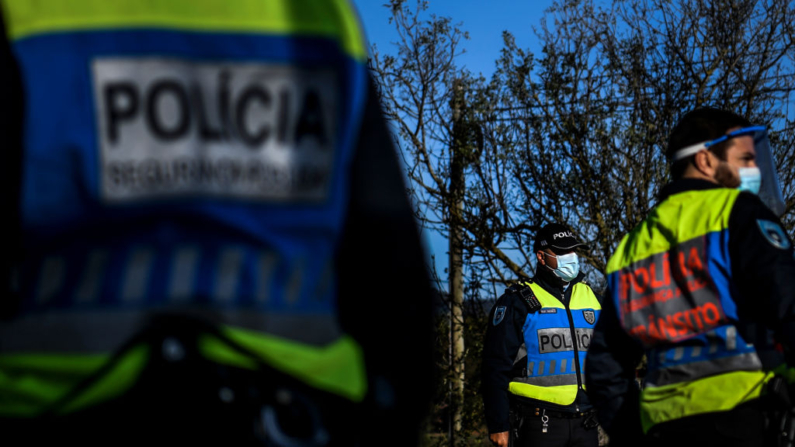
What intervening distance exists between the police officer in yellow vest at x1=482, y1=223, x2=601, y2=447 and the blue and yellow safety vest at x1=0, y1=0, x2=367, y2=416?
4.74 meters

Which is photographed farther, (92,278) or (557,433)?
(557,433)

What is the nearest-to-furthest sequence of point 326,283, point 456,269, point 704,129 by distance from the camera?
point 326,283 < point 704,129 < point 456,269

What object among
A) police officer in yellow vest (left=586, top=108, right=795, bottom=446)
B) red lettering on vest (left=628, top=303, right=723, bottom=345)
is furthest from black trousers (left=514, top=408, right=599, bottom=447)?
red lettering on vest (left=628, top=303, right=723, bottom=345)

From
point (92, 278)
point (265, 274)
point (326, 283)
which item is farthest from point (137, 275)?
point (326, 283)

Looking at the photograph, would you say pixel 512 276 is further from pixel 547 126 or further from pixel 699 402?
pixel 699 402

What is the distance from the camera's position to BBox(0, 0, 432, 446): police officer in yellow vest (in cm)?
109

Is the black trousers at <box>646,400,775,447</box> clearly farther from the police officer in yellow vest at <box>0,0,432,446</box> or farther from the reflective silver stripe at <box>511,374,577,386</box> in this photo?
the reflective silver stripe at <box>511,374,577,386</box>

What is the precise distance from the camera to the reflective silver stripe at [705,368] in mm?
2568

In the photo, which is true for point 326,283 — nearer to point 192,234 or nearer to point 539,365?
point 192,234

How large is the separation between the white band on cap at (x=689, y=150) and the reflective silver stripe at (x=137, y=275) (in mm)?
2475

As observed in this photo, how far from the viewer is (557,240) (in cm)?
621

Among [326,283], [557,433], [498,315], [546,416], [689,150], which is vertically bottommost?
[557,433]

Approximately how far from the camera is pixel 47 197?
1103 millimetres

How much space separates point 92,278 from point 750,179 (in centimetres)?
269
